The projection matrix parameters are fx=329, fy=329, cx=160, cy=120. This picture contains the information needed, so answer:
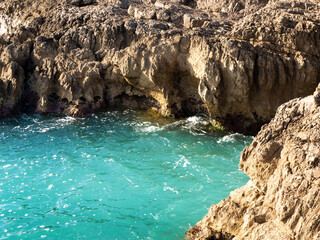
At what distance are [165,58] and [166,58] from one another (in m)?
0.06

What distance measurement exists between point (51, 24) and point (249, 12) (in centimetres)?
1306

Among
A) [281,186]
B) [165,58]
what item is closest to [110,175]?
[165,58]

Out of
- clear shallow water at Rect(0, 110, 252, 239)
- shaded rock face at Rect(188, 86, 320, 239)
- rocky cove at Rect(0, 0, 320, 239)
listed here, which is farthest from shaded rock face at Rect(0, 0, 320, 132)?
shaded rock face at Rect(188, 86, 320, 239)

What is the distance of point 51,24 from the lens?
22391 mm

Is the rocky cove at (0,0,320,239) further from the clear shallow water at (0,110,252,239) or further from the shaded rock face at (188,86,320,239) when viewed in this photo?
the shaded rock face at (188,86,320,239)

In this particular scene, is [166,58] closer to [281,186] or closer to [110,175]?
Answer: [110,175]

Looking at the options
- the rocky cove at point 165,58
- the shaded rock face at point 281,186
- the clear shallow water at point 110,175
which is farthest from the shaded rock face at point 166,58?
the shaded rock face at point 281,186

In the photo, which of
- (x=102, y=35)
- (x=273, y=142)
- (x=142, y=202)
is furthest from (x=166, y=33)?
(x=273, y=142)

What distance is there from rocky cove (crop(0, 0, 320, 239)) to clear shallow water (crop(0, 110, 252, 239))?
5.03ft

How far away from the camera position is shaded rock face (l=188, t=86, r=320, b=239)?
625cm

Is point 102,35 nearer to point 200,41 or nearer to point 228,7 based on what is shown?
point 200,41

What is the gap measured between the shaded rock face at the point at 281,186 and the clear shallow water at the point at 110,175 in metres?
2.12

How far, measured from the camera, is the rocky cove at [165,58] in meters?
16.6

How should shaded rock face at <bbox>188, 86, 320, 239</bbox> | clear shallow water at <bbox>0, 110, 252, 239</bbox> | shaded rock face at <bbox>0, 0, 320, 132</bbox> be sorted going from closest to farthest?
shaded rock face at <bbox>188, 86, 320, 239</bbox>
clear shallow water at <bbox>0, 110, 252, 239</bbox>
shaded rock face at <bbox>0, 0, 320, 132</bbox>
